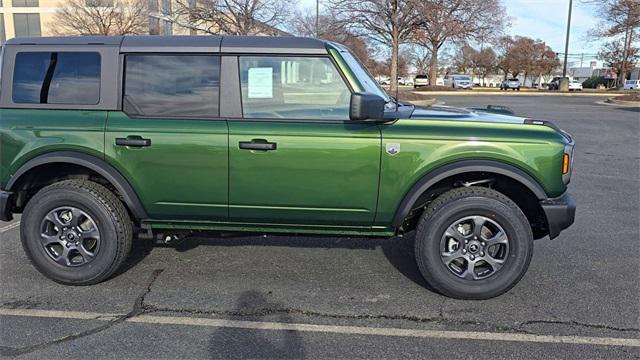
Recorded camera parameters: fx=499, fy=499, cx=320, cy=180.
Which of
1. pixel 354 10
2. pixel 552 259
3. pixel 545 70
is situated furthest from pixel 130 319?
pixel 545 70

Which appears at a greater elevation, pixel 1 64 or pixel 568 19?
pixel 568 19

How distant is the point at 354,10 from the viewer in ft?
85.3

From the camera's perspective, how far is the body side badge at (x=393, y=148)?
11.8ft

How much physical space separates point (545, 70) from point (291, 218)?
7462 centimetres

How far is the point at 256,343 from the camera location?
10.2 feet

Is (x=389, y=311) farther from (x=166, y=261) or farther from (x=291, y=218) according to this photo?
(x=166, y=261)

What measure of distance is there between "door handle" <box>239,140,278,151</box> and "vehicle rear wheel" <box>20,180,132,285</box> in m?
1.17

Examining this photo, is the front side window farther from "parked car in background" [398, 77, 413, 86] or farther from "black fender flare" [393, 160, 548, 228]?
"parked car in background" [398, 77, 413, 86]

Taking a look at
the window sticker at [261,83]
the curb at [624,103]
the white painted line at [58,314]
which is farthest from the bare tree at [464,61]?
the white painted line at [58,314]

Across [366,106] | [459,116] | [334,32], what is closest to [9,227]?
[366,106]

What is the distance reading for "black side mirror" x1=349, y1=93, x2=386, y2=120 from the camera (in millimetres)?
3410

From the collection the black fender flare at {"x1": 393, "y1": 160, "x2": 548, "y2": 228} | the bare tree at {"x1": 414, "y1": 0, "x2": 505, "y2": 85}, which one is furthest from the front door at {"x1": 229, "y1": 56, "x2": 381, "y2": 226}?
the bare tree at {"x1": 414, "y1": 0, "x2": 505, "y2": 85}

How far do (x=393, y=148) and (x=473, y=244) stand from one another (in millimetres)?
933

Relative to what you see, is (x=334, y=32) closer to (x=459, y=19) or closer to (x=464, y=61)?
(x=459, y=19)
